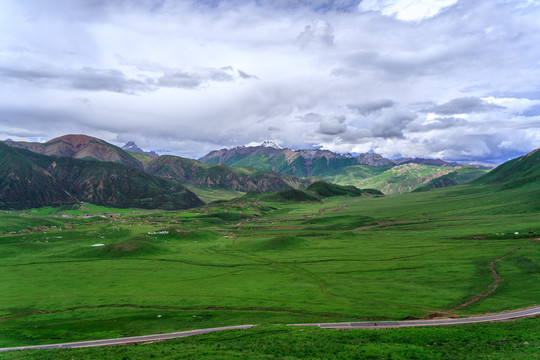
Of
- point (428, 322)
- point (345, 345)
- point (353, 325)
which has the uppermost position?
point (345, 345)

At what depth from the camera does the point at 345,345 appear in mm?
48000

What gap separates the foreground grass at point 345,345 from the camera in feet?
143

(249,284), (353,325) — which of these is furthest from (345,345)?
(249,284)

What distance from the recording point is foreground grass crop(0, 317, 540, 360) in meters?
43.6

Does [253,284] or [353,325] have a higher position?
[353,325]

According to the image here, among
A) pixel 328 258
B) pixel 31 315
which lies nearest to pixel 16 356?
pixel 31 315

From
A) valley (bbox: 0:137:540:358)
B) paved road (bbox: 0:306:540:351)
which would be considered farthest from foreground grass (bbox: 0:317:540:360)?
paved road (bbox: 0:306:540:351)

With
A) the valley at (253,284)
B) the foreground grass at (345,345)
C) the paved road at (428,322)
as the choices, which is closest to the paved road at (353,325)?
the paved road at (428,322)

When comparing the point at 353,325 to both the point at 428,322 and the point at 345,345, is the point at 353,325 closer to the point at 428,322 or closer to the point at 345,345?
the point at 428,322

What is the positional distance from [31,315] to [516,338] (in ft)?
379

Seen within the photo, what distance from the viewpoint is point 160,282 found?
11794 cm

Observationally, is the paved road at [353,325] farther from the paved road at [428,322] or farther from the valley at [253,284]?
the valley at [253,284]

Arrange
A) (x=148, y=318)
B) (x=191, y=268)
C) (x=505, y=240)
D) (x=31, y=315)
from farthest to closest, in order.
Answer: (x=505, y=240) → (x=191, y=268) → (x=31, y=315) → (x=148, y=318)

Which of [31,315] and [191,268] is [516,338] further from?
[191,268]
